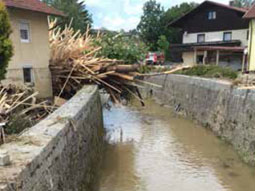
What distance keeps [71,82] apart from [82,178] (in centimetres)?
688

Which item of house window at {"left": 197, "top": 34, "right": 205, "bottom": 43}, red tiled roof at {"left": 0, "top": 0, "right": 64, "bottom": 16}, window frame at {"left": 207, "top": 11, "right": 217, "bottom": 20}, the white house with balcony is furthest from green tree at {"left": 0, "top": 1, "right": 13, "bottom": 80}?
house window at {"left": 197, "top": 34, "right": 205, "bottom": 43}

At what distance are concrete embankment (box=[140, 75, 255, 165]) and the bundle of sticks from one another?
3.50 m

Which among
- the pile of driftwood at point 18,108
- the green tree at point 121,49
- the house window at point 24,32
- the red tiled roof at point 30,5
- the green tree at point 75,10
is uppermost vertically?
the green tree at point 75,10

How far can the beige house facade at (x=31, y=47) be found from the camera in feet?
41.5

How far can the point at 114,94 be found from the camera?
13758mm

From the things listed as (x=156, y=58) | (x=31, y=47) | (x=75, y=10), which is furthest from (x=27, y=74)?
(x=75, y=10)

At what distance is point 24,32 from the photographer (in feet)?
43.5

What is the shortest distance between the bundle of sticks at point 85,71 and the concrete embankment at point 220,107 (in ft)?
11.5

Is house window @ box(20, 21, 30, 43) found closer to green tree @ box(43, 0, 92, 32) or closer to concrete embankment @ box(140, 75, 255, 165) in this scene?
concrete embankment @ box(140, 75, 255, 165)

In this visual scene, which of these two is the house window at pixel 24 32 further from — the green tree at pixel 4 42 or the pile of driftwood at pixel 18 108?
the green tree at pixel 4 42

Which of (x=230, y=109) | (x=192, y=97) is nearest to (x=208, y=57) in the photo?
(x=192, y=97)

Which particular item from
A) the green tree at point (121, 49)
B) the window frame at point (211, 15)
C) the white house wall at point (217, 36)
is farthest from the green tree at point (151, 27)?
the green tree at point (121, 49)

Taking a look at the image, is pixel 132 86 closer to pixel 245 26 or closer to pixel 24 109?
pixel 24 109

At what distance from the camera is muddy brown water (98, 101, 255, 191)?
8.77 meters
